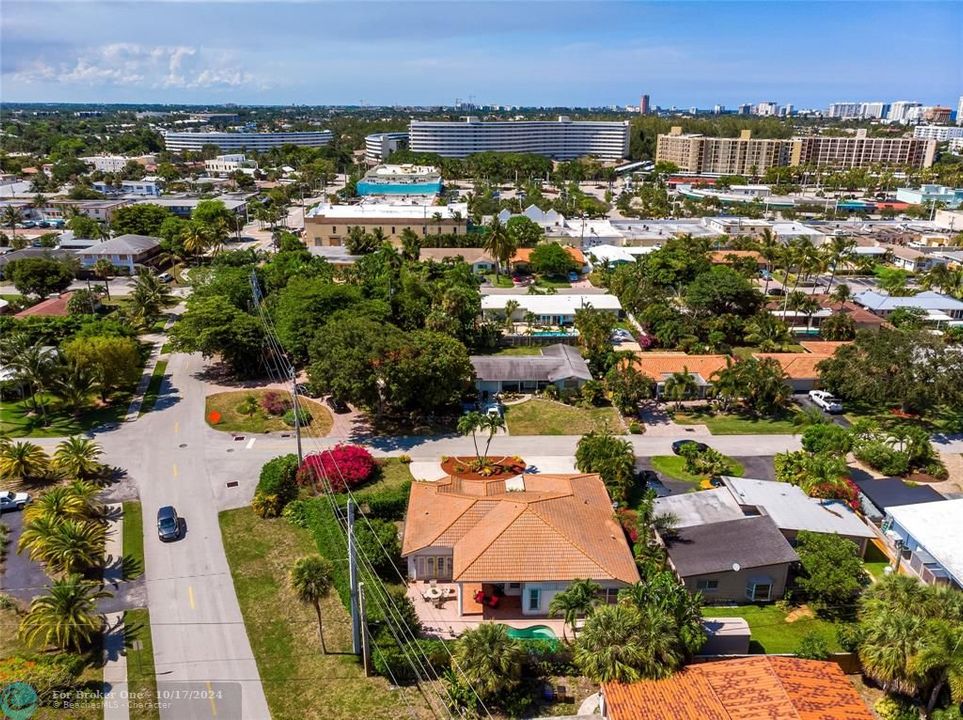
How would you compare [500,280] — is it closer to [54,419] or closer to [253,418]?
[253,418]

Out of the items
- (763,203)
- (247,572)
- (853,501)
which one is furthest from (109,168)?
(853,501)

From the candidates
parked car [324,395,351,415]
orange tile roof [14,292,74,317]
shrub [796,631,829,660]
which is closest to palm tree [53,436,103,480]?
parked car [324,395,351,415]

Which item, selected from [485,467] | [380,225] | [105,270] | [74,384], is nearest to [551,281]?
[380,225]

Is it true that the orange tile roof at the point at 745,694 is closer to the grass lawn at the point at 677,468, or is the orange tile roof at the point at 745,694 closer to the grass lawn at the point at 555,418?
the grass lawn at the point at 677,468

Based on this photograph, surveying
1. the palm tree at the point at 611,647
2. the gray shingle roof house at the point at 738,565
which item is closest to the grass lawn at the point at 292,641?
the palm tree at the point at 611,647

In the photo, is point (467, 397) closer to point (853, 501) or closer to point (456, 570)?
point (456, 570)

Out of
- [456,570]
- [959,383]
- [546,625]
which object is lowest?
[546,625]

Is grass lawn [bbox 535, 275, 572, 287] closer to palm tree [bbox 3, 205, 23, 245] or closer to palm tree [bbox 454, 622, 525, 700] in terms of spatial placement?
palm tree [bbox 454, 622, 525, 700]
